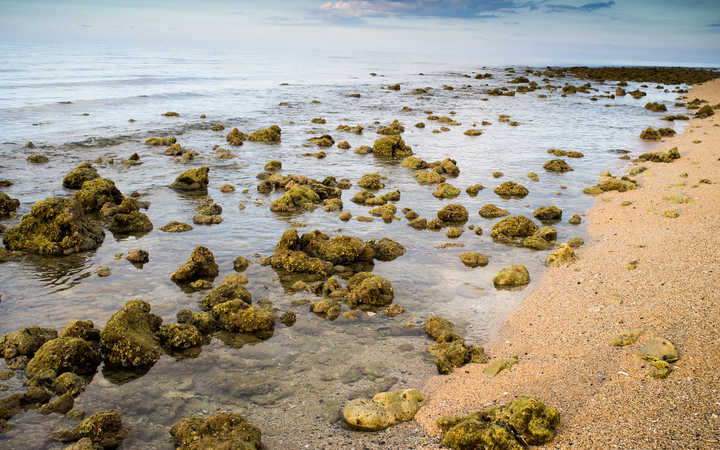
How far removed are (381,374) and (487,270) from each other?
481cm

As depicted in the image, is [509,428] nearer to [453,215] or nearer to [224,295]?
[224,295]

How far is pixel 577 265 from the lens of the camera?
10867mm

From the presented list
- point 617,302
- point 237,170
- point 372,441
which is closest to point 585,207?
point 617,302

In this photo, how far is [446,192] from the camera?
17078mm

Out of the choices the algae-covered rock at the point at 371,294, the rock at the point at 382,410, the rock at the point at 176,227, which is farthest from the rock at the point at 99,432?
the rock at the point at 176,227

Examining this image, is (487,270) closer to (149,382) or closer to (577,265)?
(577,265)

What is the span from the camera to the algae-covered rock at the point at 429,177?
19.0m

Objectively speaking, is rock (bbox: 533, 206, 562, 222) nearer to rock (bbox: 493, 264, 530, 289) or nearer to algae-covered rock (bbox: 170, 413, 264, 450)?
rock (bbox: 493, 264, 530, 289)

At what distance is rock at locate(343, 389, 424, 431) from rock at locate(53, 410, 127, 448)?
2.94 meters

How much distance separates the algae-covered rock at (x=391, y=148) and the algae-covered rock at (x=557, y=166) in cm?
668

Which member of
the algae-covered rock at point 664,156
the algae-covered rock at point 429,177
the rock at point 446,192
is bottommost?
the rock at point 446,192

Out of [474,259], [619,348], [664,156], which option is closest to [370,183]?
[474,259]

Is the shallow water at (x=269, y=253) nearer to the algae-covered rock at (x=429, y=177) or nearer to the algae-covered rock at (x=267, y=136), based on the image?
the algae-covered rock at (x=429, y=177)

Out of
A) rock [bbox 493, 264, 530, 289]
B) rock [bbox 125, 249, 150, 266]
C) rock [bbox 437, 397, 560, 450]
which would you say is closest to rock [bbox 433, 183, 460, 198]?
rock [bbox 493, 264, 530, 289]
